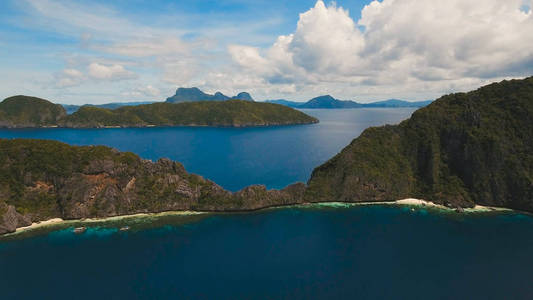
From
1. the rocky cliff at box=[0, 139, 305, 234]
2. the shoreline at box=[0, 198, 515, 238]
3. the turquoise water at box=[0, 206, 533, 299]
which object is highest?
the rocky cliff at box=[0, 139, 305, 234]

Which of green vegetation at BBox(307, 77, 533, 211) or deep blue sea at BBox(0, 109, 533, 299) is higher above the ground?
green vegetation at BBox(307, 77, 533, 211)

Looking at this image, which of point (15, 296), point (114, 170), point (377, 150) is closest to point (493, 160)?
point (377, 150)

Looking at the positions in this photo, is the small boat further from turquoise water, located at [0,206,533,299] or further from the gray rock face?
the gray rock face

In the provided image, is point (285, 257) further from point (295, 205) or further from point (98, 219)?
point (98, 219)

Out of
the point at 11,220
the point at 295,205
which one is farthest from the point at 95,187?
the point at 295,205

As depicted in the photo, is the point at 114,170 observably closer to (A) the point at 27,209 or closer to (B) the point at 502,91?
(A) the point at 27,209

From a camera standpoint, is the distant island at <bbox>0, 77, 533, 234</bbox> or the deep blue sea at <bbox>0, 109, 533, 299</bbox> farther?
the distant island at <bbox>0, 77, 533, 234</bbox>

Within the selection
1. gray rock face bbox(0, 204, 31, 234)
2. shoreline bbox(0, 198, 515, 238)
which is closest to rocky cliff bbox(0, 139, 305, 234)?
gray rock face bbox(0, 204, 31, 234)
